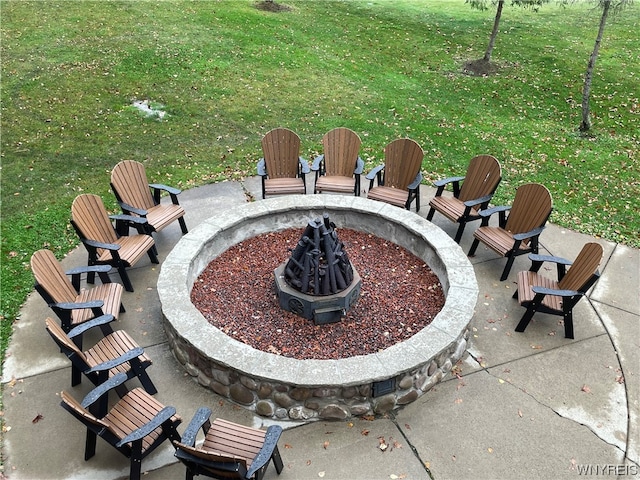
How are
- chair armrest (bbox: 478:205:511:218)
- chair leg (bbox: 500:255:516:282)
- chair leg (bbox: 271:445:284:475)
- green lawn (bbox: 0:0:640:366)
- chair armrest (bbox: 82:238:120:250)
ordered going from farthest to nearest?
green lawn (bbox: 0:0:640:366) → chair armrest (bbox: 478:205:511:218) → chair leg (bbox: 500:255:516:282) → chair armrest (bbox: 82:238:120:250) → chair leg (bbox: 271:445:284:475)

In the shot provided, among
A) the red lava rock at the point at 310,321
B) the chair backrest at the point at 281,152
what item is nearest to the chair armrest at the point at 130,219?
the red lava rock at the point at 310,321

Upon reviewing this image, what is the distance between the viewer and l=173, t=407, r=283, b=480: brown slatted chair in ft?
12.0

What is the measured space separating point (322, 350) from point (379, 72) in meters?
10.4

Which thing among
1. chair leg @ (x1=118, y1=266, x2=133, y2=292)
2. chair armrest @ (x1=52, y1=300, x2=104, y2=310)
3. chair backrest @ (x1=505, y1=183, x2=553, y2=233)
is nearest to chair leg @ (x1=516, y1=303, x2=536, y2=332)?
chair backrest @ (x1=505, y1=183, x2=553, y2=233)

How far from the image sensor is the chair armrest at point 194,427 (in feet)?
12.7

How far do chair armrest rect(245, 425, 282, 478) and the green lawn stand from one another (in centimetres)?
370

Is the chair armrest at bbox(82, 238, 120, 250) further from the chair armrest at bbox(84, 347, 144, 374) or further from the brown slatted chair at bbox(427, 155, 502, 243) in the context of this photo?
the brown slatted chair at bbox(427, 155, 502, 243)

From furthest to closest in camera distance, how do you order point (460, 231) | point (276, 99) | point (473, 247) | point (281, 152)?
point (276, 99) → point (281, 152) → point (460, 231) → point (473, 247)

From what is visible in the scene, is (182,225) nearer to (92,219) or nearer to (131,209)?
(131,209)

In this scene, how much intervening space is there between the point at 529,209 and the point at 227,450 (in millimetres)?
4893

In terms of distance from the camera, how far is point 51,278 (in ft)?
17.1

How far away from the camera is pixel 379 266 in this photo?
657cm

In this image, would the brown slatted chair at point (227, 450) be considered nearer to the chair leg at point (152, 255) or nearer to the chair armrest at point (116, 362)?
the chair armrest at point (116, 362)

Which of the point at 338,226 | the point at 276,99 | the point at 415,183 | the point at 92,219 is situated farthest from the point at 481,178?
the point at 276,99
